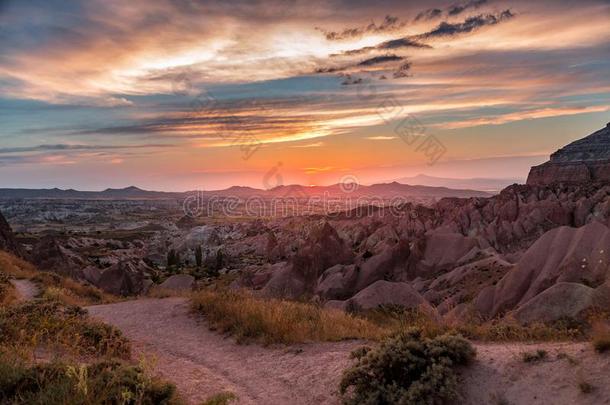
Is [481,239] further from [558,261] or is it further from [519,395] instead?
[519,395]

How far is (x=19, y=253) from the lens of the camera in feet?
142

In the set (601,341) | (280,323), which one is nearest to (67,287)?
(280,323)

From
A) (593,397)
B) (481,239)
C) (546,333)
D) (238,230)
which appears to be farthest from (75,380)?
(238,230)

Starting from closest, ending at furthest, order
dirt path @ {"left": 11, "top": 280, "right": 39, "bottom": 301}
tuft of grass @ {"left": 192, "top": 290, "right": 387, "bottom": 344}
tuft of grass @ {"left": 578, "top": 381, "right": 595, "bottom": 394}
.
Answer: tuft of grass @ {"left": 578, "top": 381, "right": 595, "bottom": 394} → tuft of grass @ {"left": 192, "top": 290, "right": 387, "bottom": 344} → dirt path @ {"left": 11, "top": 280, "right": 39, "bottom": 301}

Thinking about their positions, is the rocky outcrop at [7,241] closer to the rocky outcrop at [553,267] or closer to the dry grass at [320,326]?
the dry grass at [320,326]

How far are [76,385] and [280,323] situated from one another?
7.19 m

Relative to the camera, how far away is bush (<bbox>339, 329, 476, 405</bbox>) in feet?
25.2

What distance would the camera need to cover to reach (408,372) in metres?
8.37

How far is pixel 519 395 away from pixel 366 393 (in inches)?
95.9

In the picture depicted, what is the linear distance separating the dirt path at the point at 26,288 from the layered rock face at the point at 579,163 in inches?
4249

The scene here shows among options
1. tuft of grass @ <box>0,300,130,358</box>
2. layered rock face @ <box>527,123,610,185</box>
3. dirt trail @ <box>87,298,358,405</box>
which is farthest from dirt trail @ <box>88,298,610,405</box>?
layered rock face @ <box>527,123,610,185</box>

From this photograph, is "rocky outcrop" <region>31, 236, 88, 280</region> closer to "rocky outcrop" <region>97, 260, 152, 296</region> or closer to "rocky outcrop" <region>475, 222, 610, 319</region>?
"rocky outcrop" <region>97, 260, 152, 296</region>

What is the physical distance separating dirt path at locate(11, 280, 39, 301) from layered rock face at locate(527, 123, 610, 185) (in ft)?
354

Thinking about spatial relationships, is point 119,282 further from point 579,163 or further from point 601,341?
point 579,163
